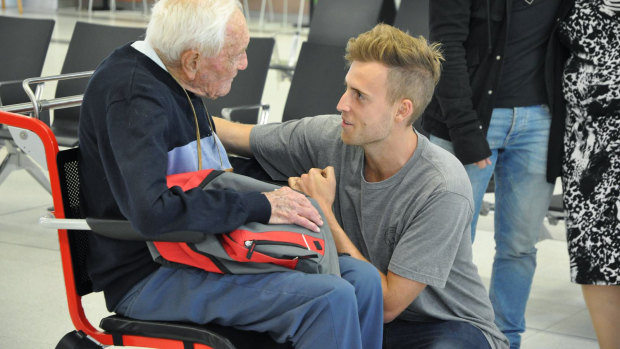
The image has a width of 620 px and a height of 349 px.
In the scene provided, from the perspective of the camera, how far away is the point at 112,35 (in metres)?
4.15

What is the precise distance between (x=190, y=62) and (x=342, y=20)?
274 centimetres

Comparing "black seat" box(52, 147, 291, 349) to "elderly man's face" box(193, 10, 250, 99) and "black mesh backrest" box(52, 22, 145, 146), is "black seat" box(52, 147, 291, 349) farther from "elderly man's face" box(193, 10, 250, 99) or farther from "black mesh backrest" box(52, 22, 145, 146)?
"black mesh backrest" box(52, 22, 145, 146)

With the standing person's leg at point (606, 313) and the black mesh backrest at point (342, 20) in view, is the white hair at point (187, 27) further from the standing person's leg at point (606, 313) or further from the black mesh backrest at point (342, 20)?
the black mesh backrest at point (342, 20)

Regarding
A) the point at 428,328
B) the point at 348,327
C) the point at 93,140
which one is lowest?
the point at 428,328

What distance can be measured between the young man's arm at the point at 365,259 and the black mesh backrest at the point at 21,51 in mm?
2739

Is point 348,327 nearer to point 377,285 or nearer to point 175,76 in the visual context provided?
point 377,285

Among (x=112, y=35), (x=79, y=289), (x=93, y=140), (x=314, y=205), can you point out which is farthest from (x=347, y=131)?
(x=112, y=35)

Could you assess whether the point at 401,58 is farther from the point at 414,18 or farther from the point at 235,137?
the point at 414,18

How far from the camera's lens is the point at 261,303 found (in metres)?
1.54

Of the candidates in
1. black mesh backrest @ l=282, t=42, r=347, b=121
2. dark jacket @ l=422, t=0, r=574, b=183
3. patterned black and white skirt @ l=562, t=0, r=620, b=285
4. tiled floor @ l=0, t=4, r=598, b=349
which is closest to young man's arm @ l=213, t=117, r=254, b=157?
dark jacket @ l=422, t=0, r=574, b=183

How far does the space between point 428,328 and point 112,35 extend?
2822 mm

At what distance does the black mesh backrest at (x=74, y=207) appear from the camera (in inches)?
65.1

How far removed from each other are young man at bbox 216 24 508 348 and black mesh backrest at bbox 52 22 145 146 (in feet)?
8.12

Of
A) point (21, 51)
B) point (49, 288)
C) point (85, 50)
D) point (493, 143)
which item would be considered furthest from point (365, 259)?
point (21, 51)
